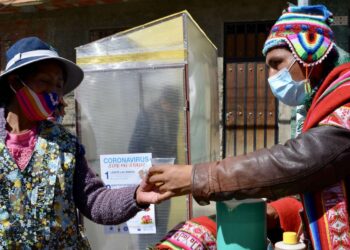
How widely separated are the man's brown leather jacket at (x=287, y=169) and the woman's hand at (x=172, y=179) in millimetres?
81

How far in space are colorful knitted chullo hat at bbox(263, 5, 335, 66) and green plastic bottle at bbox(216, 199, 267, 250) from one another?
1.89 ft

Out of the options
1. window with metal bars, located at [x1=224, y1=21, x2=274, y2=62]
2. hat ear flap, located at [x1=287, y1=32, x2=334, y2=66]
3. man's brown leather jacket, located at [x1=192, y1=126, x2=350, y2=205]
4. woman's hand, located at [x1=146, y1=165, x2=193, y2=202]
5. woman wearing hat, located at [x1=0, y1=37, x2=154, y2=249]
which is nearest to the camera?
man's brown leather jacket, located at [x1=192, y1=126, x2=350, y2=205]

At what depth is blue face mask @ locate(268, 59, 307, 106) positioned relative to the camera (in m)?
1.92

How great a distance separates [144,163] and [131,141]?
8.9 inches

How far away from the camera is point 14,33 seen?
9.23 metres

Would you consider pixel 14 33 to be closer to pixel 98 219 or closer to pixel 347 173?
pixel 98 219

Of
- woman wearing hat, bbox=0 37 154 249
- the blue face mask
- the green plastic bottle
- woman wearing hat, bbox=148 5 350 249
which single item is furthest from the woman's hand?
the blue face mask

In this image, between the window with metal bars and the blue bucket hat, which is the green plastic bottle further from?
the window with metal bars

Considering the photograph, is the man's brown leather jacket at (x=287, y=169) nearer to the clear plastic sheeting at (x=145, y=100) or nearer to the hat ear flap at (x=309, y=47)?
the hat ear flap at (x=309, y=47)

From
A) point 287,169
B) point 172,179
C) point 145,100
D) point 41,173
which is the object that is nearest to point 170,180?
point 172,179

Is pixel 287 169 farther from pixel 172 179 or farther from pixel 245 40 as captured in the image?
pixel 245 40

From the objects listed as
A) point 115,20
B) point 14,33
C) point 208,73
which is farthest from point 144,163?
point 14,33

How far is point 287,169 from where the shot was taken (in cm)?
146

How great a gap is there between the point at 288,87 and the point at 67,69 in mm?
999
